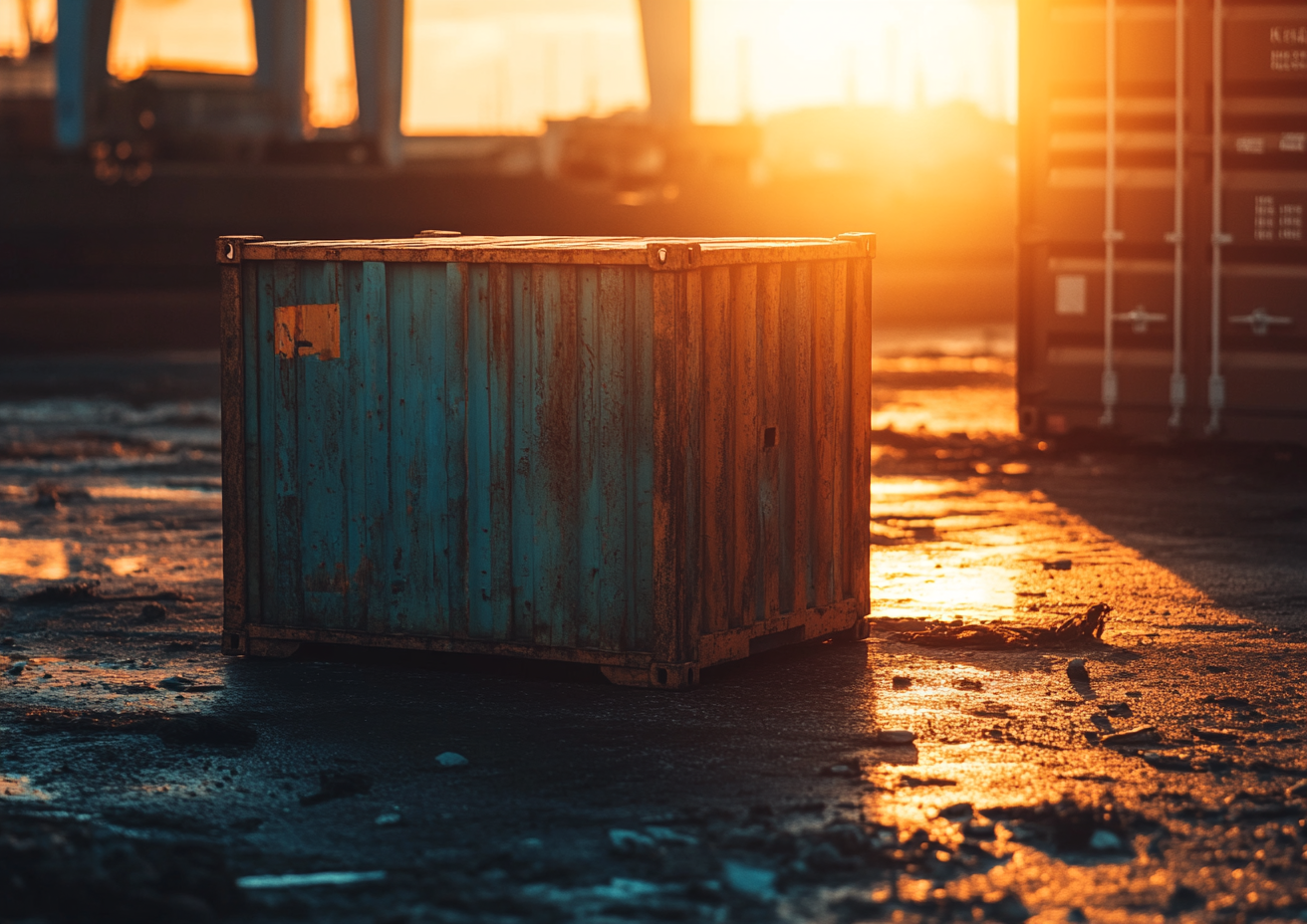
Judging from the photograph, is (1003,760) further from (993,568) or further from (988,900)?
(993,568)

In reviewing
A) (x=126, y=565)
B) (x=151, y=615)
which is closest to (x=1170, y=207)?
(x=126, y=565)

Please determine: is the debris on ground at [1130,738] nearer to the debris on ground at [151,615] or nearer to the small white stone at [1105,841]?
the small white stone at [1105,841]

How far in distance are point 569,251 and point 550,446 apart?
28.6 inches

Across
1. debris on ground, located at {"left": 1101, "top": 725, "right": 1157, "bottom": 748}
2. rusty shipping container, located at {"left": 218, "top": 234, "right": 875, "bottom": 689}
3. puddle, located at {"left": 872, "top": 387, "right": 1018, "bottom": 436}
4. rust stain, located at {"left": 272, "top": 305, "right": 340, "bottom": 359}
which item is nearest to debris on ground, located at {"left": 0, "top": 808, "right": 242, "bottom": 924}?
rusty shipping container, located at {"left": 218, "top": 234, "right": 875, "bottom": 689}

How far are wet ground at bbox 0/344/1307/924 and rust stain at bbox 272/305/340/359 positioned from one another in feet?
4.11

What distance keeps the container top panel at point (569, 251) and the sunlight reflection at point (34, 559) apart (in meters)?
2.82

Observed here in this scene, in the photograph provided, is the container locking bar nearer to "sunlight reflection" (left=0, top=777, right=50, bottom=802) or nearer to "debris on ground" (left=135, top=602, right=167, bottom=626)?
"debris on ground" (left=135, top=602, right=167, bottom=626)

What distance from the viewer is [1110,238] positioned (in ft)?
37.9

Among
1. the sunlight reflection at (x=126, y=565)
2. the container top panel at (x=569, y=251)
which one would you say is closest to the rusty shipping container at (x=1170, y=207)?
the container top panel at (x=569, y=251)

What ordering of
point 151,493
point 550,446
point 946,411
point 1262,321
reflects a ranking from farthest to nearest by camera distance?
1. point 946,411
2. point 151,493
3. point 1262,321
4. point 550,446

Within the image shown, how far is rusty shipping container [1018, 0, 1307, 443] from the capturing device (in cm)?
1114

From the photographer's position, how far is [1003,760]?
5.54m

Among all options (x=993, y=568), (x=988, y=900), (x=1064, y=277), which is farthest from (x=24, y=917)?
(x=1064, y=277)

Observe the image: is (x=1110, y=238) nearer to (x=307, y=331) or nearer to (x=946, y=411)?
(x=946, y=411)
